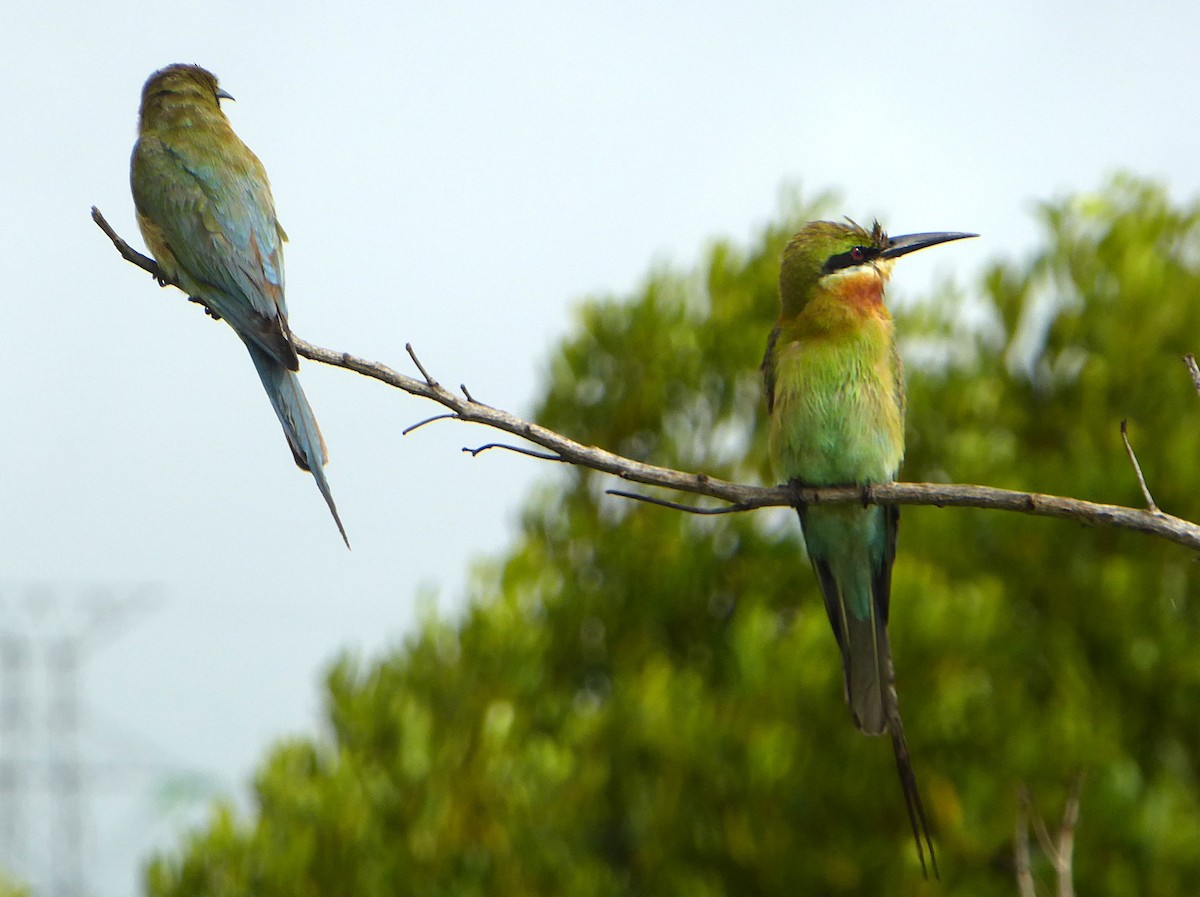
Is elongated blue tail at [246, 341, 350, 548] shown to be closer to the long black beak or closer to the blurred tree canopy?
the long black beak

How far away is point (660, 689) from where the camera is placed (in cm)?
520

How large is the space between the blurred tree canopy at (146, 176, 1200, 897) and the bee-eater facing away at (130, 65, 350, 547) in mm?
2498

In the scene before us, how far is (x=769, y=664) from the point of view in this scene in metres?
5.22

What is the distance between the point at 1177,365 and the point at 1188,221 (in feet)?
3.19

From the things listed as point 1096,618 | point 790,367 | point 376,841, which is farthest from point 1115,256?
point 376,841

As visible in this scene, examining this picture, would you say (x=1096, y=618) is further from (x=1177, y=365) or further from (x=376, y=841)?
(x=376, y=841)

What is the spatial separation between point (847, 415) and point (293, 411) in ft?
4.04

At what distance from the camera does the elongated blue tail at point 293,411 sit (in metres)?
2.70

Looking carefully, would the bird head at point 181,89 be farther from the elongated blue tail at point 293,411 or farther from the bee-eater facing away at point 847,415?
the bee-eater facing away at point 847,415

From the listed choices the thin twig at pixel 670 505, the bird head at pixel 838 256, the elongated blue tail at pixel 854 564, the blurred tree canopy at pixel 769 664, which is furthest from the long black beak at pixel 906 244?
the blurred tree canopy at pixel 769 664

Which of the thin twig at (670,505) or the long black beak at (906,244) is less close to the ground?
the long black beak at (906,244)

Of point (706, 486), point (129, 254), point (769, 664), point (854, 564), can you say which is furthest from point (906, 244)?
point (769, 664)

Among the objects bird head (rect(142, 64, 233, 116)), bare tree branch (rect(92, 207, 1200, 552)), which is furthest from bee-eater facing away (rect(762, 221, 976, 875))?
bird head (rect(142, 64, 233, 116))

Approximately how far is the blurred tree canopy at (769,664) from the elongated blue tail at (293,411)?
2.53 metres
